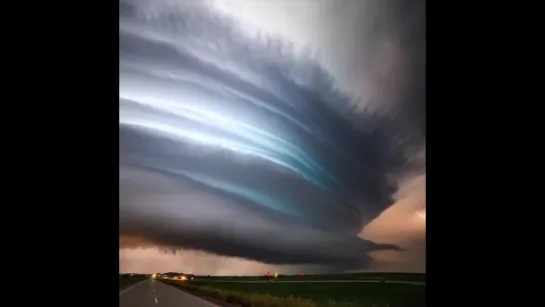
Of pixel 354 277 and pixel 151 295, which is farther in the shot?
pixel 354 277

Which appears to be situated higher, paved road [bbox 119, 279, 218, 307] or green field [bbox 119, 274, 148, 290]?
green field [bbox 119, 274, 148, 290]

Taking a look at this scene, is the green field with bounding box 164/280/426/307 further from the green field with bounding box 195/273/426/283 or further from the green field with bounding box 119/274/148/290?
the green field with bounding box 119/274/148/290

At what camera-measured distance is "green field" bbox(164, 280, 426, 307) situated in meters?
2.40

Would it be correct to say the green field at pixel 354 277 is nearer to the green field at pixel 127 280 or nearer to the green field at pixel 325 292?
the green field at pixel 325 292

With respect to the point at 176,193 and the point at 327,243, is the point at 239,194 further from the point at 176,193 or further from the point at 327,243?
the point at 327,243

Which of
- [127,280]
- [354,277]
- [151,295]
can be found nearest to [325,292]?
[354,277]

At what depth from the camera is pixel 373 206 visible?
8.29 ft

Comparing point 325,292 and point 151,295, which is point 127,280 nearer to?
point 151,295

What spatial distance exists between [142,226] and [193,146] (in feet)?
1.36

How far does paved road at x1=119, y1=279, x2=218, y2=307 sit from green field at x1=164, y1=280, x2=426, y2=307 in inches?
1.8

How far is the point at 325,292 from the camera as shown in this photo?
241 centimetres

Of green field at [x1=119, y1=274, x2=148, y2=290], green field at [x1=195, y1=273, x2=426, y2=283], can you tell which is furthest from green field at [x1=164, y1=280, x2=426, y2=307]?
green field at [x1=119, y1=274, x2=148, y2=290]

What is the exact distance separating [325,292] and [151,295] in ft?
2.52
